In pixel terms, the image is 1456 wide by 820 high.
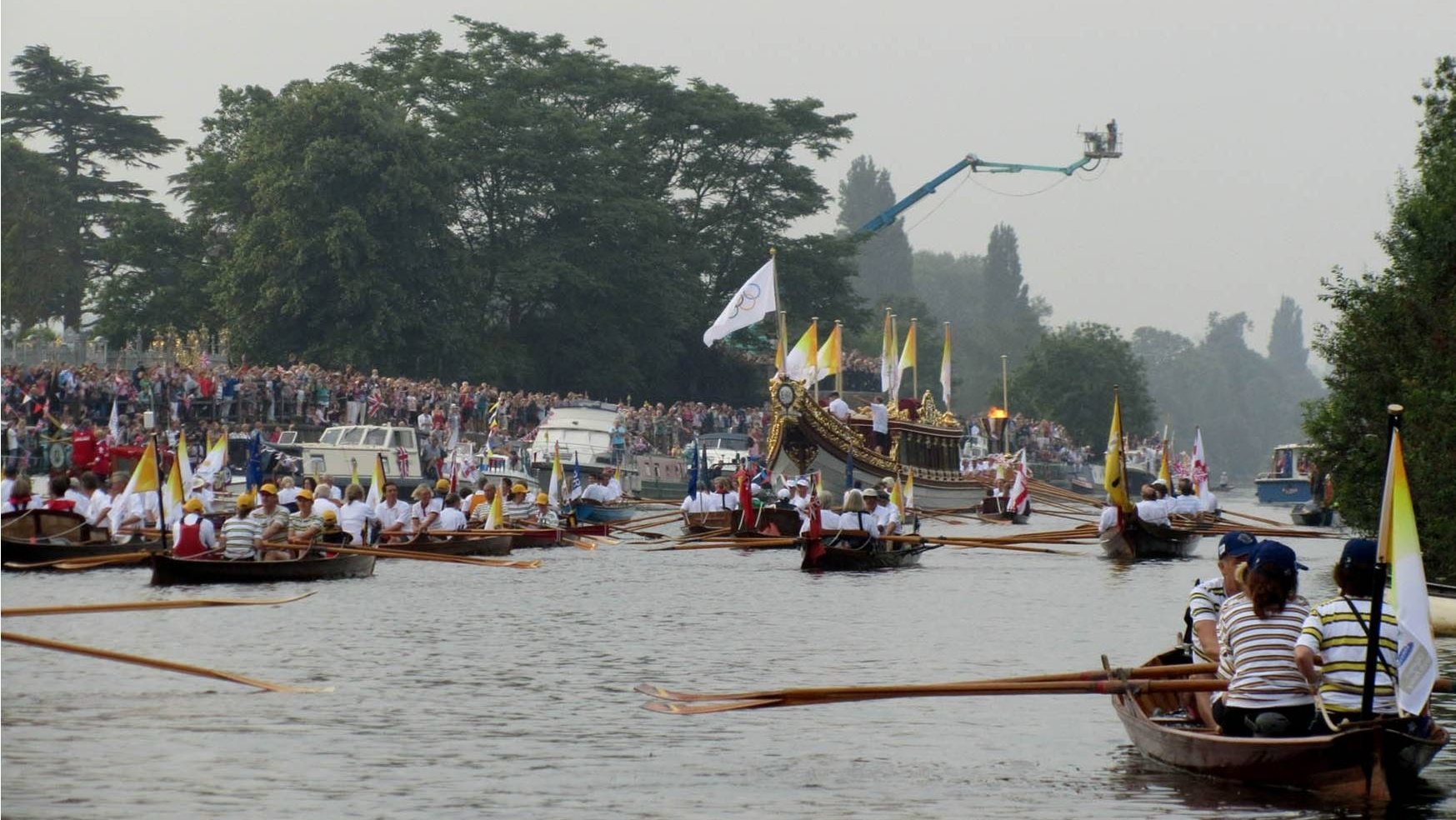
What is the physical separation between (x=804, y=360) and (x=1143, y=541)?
22.2 m

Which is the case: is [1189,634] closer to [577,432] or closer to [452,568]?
[452,568]

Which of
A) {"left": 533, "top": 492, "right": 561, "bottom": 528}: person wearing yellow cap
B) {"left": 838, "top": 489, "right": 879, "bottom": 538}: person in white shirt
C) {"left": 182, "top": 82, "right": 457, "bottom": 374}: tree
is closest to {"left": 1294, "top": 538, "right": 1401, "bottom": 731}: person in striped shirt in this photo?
{"left": 838, "top": 489, "right": 879, "bottom": 538}: person in white shirt

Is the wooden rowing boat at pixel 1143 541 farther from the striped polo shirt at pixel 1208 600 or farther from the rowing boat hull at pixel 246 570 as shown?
the striped polo shirt at pixel 1208 600

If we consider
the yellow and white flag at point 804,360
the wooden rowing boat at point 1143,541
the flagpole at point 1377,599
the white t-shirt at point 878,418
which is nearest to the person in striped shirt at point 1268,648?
the flagpole at point 1377,599

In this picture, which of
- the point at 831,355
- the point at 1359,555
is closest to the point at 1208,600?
the point at 1359,555

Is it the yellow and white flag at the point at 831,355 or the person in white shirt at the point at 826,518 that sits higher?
the yellow and white flag at the point at 831,355

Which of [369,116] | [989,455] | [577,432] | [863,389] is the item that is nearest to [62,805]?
[577,432]

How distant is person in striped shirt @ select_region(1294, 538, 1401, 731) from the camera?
42.9 ft

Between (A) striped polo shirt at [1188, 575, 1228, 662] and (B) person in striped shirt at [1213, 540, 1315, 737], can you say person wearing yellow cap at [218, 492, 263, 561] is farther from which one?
(B) person in striped shirt at [1213, 540, 1315, 737]

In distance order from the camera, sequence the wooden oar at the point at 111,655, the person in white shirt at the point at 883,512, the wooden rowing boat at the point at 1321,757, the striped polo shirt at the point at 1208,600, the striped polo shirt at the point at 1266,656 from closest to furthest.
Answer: the wooden rowing boat at the point at 1321,757, the striped polo shirt at the point at 1266,656, the wooden oar at the point at 111,655, the striped polo shirt at the point at 1208,600, the person in white shirt at the point at 883,512

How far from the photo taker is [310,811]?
1373cm

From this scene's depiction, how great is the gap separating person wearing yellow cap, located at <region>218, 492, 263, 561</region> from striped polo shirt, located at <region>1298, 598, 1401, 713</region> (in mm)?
19494

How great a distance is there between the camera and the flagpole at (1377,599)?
12.6 metres

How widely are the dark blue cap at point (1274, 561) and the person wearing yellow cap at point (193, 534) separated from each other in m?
19.7
